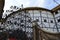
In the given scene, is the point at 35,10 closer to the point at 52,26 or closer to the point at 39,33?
the point at 52,26

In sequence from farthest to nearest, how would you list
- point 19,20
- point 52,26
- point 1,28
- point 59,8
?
point 59,8
point 52,26
point 19,20
point 1,28

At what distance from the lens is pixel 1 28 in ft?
33.8

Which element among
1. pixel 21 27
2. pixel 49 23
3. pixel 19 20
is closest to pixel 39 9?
pixel 49 23

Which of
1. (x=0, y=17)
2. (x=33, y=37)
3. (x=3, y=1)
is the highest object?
(x=3, y=1)

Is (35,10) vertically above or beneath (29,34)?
above

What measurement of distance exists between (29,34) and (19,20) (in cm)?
179

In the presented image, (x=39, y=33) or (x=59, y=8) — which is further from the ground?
(x=59, y=8)

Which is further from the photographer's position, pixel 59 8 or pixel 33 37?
pixel 59 8

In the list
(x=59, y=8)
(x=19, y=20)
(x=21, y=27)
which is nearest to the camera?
(x=21, y=27)

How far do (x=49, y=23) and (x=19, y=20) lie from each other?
21.9 feet

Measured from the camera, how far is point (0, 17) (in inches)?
424

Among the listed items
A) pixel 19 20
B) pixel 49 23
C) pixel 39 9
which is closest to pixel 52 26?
pixel 49 23

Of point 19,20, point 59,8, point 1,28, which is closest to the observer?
point 1,28

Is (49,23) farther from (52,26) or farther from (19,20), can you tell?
(19,20)
